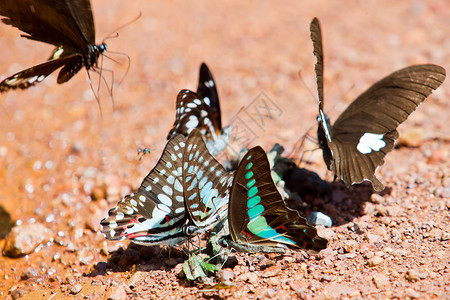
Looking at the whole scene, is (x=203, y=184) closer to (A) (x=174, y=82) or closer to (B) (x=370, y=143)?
(B) (x=370, y=143)

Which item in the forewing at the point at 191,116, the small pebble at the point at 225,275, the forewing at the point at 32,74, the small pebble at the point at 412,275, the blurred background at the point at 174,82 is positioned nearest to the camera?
the small pebble at the point at 412,275

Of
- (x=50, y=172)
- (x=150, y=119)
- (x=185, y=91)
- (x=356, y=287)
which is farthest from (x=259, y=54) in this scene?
(x=356, y=287)

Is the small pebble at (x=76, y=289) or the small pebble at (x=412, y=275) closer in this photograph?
the small pebble at (x=412, y=275)

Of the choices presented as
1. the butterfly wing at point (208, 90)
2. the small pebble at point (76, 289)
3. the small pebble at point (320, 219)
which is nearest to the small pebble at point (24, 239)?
the small pebble at point (76, 289)

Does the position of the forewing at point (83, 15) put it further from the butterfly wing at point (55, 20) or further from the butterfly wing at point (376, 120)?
the butterfly wing at point (376, 120)

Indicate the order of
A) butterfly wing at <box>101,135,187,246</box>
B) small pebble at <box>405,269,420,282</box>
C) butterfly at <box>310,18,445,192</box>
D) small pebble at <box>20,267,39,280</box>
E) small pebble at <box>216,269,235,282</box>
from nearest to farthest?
small pebble at <box>405,269,420,282</box>
small pebble at <box>216,269,235,282</box>
butterfly wing at <box>101,135,187,246</box>
butterfly at <box>310,18,445,192</box>
small pebble at <box>20,267,39,280</box>

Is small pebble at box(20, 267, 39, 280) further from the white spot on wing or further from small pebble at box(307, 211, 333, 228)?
the white spot on wing

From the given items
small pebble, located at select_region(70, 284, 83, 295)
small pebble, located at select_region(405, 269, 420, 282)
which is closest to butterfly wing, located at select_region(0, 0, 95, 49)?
small pebble, located at select_region(70, 284, 83, 295)

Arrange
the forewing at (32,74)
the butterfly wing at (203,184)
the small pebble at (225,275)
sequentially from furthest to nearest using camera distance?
the forewing at (32,74)
the butterfly wing at (203,184)
the small pebble at (225,275)
